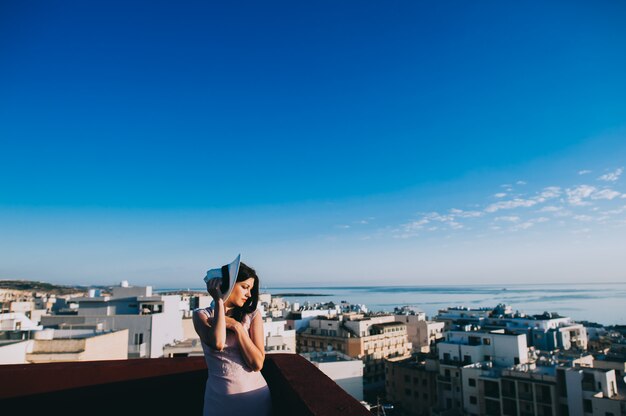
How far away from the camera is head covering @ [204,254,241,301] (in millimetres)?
2359

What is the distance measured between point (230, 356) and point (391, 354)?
47661mm

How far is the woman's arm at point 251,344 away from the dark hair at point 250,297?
3.1 inches

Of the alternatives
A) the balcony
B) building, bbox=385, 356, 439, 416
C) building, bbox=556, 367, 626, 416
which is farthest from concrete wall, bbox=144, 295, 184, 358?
building, bbox=556, 367, 626, 416

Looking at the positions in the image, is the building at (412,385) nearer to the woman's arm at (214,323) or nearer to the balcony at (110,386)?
the balcony at (110,386)

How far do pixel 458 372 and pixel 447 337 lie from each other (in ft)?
24.8

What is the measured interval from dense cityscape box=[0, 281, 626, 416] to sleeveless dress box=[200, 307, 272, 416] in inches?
606

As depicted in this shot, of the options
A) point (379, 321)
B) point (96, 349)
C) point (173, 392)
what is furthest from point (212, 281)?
point (379, 321)

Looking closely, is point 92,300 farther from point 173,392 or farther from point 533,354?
point 533,354

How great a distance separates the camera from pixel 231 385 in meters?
2.40

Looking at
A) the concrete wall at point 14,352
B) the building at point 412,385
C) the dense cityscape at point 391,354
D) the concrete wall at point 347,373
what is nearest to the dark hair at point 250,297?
the concrete wall at point 14,352

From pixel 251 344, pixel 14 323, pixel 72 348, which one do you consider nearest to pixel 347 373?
pixel 72 348

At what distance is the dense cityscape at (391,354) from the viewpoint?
70.3 ft

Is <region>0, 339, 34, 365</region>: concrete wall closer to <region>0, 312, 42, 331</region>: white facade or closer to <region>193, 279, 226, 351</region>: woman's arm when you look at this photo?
<region>0, 312, 42, 331</region>: white facade

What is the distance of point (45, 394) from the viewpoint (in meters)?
3.77
